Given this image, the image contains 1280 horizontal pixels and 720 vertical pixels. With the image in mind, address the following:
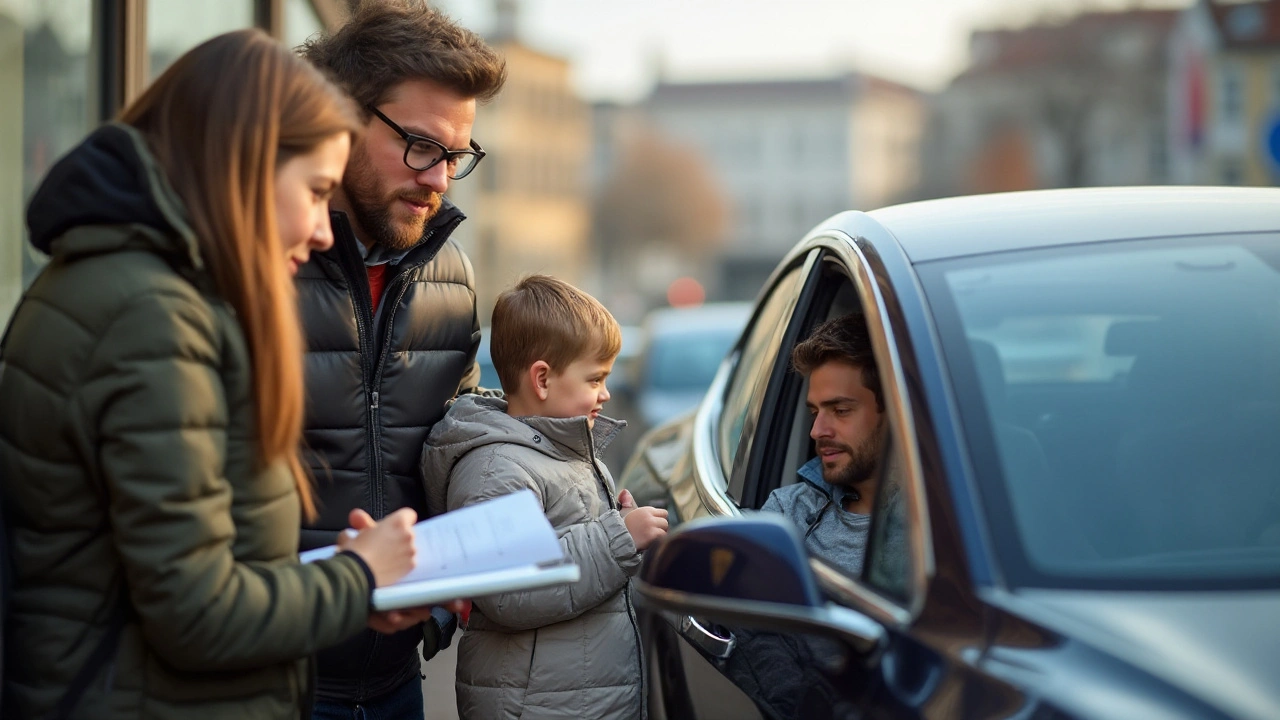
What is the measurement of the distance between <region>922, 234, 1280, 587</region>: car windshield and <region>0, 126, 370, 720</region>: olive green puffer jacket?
0.99 m

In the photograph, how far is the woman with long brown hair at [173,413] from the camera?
2010mm

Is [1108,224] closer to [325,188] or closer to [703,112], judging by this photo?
[325,188]

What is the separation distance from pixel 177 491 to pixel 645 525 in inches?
46.4

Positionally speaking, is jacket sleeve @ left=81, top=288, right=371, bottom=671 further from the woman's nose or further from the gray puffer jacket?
the gray puffer jacket

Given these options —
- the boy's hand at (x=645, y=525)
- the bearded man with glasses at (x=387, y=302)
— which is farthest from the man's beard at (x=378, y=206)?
the boy's hand at (x=645, y=525)

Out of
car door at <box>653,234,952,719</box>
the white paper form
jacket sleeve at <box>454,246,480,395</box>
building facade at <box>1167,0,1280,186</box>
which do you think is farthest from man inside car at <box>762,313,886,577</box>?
building facade at <box>1167,0,1280,186</box>

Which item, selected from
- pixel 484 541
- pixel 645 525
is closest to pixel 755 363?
pixel 645 525

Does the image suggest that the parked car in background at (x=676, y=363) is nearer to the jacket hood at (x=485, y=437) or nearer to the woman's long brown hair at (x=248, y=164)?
the jacket hood at (x=485, y=437)

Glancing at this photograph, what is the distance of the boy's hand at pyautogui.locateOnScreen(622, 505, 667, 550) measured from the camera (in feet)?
9.78

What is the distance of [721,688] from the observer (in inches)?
101

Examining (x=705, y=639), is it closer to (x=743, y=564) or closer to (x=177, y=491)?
(x=743, y=564)

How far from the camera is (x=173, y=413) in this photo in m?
2.00

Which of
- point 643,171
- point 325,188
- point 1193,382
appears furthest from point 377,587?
point 643,171

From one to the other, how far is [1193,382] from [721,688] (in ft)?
2.98
